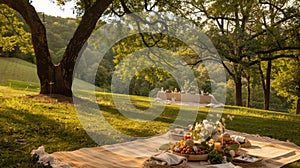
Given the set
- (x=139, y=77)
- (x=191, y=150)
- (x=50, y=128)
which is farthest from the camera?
(x=139, y=77)

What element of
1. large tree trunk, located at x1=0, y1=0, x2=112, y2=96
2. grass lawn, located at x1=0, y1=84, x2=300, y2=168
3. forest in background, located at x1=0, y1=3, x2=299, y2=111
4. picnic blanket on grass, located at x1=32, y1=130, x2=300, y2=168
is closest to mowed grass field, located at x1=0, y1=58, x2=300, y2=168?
grass lawn, located at x1=0, y1=84, x2=300, y2=168

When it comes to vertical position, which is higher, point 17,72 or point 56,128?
point 17,72

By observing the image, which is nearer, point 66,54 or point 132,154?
point 132,154

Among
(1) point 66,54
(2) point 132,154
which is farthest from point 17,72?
(2) point 132,154

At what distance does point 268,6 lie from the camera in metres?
18.2

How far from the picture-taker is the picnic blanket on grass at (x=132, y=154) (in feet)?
14.3

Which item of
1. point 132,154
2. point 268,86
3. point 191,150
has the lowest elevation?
point 132,154

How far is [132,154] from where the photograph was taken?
509cm

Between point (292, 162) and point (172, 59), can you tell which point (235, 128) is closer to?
point (292, 162)

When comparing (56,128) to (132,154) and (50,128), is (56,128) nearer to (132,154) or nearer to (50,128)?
(50,128)

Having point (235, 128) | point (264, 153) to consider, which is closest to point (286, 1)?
point (235, 128)

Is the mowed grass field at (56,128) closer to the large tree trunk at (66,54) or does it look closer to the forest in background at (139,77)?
the large tree trunk at (66,54)

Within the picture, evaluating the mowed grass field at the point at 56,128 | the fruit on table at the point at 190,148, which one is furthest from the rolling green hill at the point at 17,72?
the fruit on table at the point at 190,148

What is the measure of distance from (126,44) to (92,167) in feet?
35.6
